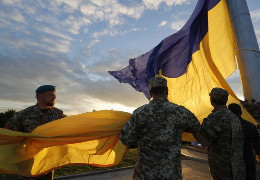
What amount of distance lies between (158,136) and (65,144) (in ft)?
4.36

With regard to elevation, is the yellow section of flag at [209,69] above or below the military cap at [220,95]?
above

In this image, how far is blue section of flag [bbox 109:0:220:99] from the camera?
530 centimetres

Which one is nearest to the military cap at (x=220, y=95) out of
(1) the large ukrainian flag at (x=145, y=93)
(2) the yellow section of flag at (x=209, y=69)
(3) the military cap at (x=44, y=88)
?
(1) the large ukrainian flag at (x=145, y=93)

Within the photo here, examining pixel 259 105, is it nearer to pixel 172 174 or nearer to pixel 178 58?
pixel 178 58

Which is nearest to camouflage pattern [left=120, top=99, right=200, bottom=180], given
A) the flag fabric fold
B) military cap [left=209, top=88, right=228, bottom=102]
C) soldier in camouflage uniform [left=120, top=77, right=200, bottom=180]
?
soldier in camouflage uniform [left=120, top=77, right=200, bottom=180]

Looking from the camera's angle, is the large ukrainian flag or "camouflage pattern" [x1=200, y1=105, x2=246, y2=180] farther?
"camouflage pattern" [x1=200, y1=105, x2=246, y2=180]

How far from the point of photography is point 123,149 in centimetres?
323

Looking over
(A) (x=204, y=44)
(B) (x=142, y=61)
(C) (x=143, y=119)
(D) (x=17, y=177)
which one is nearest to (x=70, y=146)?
(D) (x=17, y=177)

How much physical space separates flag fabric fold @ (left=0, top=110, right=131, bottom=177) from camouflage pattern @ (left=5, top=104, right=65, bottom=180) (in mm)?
260

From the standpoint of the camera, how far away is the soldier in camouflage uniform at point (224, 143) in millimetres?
2832

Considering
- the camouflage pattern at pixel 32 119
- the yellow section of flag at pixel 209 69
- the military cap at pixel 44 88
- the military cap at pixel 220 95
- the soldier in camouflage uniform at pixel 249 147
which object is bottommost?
the soldier in camouflage uniform at pixel 249 147

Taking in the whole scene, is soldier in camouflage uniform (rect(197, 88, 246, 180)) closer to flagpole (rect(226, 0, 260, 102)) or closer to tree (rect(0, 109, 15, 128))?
flagpole (rect(226, 0, 260, 102))

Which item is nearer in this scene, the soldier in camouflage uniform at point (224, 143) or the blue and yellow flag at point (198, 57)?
the soldier in camouflage uniform at point (224, 143)

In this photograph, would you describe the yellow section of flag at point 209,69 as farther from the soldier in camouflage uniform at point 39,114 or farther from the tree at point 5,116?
the tree at point 5,116
